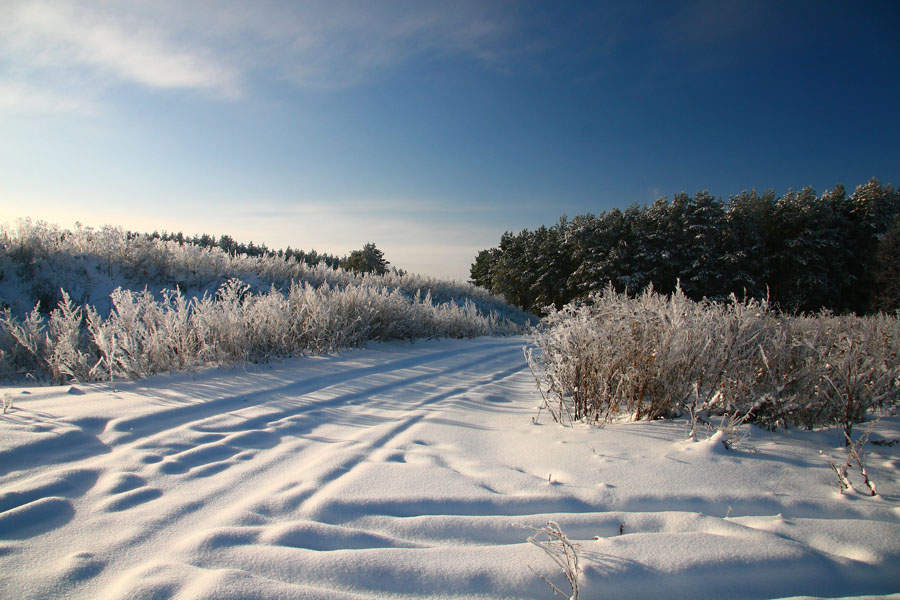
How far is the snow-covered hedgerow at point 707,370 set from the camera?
109 inches

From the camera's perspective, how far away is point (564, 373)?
10.6 feet

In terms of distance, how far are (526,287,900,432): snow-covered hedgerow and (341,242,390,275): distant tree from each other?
37.5 meters

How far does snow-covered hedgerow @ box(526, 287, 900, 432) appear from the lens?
109 inches

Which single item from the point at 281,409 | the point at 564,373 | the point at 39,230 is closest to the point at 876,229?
the point at 564,373

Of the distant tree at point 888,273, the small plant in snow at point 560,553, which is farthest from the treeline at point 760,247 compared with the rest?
the small plant in snow at point 560,553

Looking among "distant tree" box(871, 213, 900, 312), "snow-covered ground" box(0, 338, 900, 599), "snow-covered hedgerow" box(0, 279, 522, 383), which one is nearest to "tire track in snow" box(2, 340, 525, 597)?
"snow-covered ground" box(0, 338, 900, 599)

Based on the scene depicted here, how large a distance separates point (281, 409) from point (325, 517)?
5.89 ft

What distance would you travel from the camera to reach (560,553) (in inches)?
53.7

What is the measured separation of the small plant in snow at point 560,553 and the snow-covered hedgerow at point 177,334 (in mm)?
3577

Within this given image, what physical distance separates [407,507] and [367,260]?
131ft

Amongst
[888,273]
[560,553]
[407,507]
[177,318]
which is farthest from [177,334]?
[888,273]

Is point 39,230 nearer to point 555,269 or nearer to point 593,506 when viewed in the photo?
point 593,506

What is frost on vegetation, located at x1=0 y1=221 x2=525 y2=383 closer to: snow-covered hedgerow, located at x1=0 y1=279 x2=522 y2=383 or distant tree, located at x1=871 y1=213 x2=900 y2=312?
snow-covered hedgerow, located at x1=0 y1=279 x2=522 y2=383

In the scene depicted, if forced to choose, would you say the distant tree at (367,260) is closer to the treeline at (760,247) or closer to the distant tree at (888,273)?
the treeline at (760,247)
